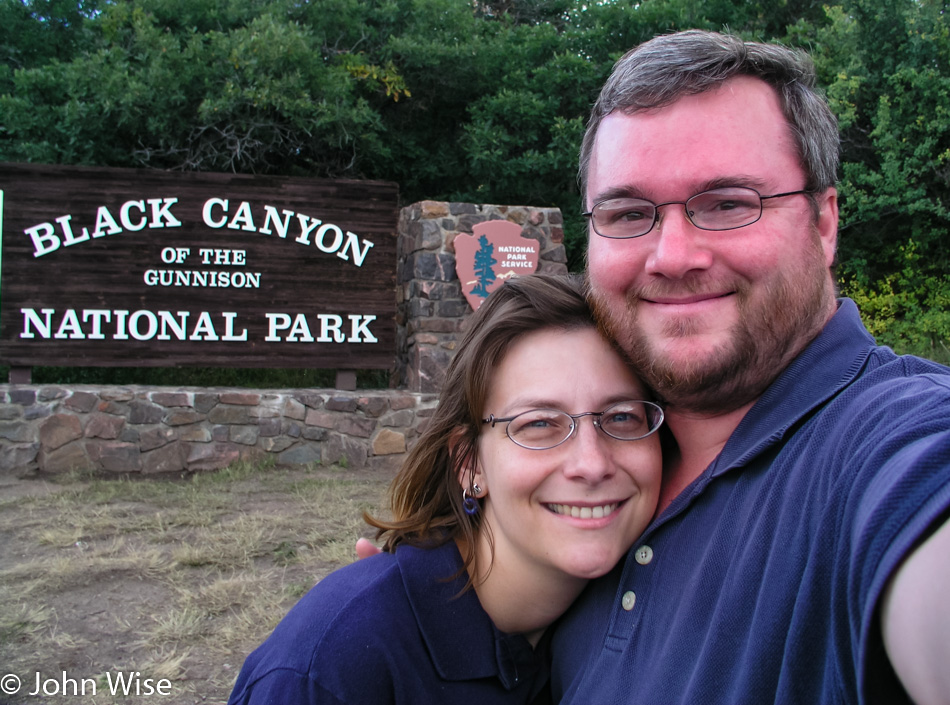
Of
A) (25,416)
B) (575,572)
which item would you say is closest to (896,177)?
(575,572)

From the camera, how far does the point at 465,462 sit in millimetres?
1626

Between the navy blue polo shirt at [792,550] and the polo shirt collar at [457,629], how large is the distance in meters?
0.11

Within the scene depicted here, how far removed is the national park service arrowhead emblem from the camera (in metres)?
7.12

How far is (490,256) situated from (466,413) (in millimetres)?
5666

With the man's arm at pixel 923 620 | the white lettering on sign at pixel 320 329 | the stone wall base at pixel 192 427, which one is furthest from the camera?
the white lettering on sign at pixel 320 329

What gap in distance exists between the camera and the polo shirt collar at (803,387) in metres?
1.11

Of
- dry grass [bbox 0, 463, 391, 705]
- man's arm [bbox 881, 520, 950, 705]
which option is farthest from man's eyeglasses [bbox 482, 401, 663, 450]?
dry grass [bbox 0, 463, 391, 705]

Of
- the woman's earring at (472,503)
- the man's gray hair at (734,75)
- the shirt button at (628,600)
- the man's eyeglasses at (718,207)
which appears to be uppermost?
the man's gray hair at (734,75)

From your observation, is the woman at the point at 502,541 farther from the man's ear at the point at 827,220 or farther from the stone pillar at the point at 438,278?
the stone pillar at the point at 438,278

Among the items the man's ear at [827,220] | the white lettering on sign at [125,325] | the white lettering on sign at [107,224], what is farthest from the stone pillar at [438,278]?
the man's ear at [827,220]

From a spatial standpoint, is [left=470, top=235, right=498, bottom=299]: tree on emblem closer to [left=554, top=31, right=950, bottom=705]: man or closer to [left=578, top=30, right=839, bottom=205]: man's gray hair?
[left=554, top=31, right=950, bottom=705]: man

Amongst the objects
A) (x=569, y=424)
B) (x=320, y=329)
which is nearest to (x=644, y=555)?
(x=569, y=424)

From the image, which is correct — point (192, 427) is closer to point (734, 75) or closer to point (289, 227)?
point (289, 227)

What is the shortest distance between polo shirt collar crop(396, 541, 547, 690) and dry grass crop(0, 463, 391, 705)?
1982 mm
